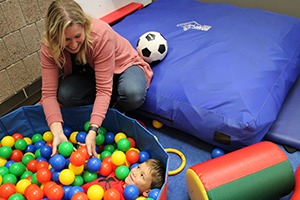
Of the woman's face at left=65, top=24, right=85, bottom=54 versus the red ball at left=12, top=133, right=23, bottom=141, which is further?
the red ball at left=12, top=133, right=23, bottom=141

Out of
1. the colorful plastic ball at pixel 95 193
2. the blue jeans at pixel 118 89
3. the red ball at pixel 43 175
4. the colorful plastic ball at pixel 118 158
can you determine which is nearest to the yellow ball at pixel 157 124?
the blue jeans at pixel 118 89

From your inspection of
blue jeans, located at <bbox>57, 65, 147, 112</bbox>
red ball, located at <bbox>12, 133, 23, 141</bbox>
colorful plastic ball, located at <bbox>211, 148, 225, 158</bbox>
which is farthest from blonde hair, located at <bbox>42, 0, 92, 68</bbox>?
colorful plastic ball, located at <bbox>211, 148, 225, 158</bbox>

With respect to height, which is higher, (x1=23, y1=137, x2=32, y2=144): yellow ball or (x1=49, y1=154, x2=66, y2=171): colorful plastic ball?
(x1=49, y1=154, x2=66, y2=171): colorful plastic ball

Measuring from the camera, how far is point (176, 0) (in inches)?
103

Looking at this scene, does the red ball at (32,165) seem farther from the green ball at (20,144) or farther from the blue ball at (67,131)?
the blue ball at (67,131)

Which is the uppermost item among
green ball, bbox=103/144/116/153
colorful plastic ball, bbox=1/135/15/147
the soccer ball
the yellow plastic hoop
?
the soccer ball

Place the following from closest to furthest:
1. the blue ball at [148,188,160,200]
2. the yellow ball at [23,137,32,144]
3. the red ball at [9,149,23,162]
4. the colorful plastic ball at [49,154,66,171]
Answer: the blue ball at [148,188,160,200] → the colorful plastic ball at [49,154,66,171] → the red ball at [9,149,23,162] → the yellow ball at [23,137,32,144]

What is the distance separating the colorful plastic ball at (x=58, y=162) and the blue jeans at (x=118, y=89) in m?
0.42

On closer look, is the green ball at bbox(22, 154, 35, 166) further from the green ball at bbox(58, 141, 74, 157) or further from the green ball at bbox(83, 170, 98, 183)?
the green ball at bbox(83, 170, 98, 183)

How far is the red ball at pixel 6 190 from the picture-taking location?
3.96ft

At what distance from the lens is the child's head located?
3.97 feet

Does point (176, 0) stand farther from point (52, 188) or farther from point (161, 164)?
point (52, 188)

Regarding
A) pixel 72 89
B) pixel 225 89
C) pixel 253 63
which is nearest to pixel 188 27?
pixel 253 63

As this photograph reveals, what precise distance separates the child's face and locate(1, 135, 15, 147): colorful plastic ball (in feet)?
2.66
